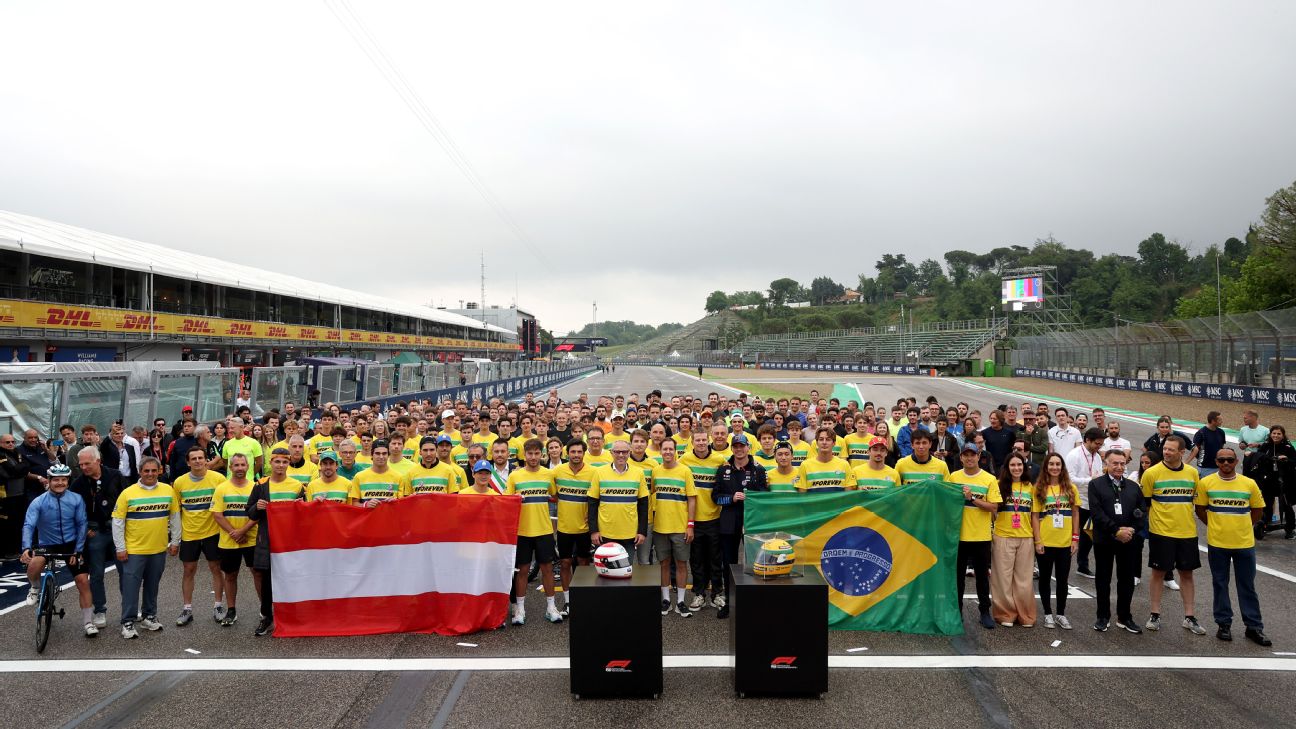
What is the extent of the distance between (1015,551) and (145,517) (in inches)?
335

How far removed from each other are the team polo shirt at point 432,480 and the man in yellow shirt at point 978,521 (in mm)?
5224

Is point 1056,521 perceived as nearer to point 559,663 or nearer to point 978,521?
point 978,521

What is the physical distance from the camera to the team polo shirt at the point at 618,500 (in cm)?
720

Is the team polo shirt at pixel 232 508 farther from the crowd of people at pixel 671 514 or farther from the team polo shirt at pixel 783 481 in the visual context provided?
the team polo shirt at pixel 783 481

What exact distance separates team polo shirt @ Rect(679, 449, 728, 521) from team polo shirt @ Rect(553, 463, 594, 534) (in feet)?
3.64

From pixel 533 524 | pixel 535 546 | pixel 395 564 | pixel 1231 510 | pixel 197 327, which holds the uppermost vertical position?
pixel 197 327

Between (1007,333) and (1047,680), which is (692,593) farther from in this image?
(1007,333)

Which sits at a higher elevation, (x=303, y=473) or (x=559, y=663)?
(x=303, y=473)

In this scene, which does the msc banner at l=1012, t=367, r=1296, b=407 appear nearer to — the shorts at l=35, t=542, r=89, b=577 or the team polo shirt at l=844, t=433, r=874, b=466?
the team polo shirt at l=844, t=433, r=874, b=466

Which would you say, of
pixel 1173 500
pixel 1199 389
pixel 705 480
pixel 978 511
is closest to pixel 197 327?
pixel 705 480

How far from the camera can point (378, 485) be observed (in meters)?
7.43

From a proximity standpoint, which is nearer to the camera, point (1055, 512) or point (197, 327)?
point (1055, 512)

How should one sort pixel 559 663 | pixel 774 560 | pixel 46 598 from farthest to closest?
1. pixel 46 598
2. pixel 559 663
3. pixel 774 560

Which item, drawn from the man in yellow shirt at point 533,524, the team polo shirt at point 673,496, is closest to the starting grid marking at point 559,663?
the man in yellow shirt at point 533,524
